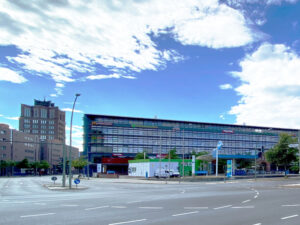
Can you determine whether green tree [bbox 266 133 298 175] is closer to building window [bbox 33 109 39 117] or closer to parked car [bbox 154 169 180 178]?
parked car [bbox 154 169 180 178]

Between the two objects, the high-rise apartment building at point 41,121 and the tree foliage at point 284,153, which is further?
the high-rise apartment building at point 41,121

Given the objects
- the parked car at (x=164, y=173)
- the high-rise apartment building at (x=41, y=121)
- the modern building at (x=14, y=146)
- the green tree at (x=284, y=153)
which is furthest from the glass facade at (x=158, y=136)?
the high-rise apartment building at (x=41, y=121)

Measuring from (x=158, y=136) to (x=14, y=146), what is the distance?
56.5m

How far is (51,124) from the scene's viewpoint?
192m

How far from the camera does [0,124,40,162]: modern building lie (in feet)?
404

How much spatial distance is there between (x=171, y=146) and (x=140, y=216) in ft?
357

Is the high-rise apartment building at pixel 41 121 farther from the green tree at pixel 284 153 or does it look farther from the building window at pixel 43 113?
the green tree at pixel 284 153

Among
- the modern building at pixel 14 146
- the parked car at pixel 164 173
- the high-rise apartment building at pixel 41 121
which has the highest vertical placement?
the high-rise apartment building at pixel 41 121

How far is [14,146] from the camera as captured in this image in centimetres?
13462

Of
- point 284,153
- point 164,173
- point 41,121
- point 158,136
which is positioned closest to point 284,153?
point 284,153

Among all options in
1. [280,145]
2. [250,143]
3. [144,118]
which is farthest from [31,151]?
[280,145]

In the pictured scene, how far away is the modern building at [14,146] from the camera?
404 feet

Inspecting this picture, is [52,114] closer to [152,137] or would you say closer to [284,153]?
[152,137]

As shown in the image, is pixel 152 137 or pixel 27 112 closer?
pixel 152 137
